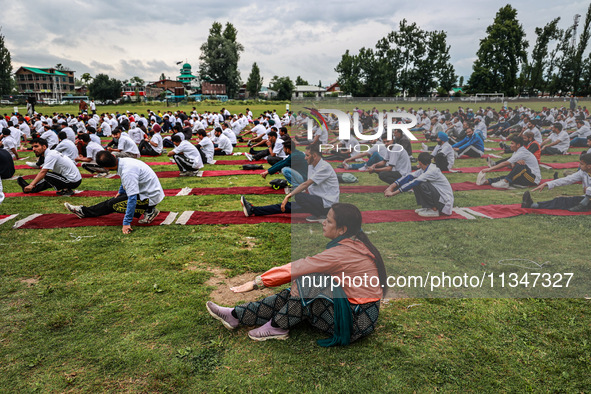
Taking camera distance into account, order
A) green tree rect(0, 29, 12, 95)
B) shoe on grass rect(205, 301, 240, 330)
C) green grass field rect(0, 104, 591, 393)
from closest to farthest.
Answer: green grass field rect(0, 104, 591, 393) → shoe on grass rect(205, 301, 240, 330) → green tree rect(0, 29, 12, 95)

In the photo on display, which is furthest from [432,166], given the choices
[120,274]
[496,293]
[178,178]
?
[178,178]

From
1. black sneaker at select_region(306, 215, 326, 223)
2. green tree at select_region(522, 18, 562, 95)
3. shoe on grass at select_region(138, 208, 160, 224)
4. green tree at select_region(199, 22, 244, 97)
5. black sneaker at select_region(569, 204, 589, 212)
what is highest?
green tree at select_region(199, 22, 244, 97)

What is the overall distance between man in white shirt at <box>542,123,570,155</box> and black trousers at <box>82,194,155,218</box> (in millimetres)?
5460

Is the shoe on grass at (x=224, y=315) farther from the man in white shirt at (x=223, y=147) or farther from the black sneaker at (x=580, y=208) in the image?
the man in white shirt at (x=223, y=147)

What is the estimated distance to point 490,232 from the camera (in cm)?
354

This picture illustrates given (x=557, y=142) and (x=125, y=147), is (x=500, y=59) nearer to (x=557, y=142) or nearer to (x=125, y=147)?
(x=557, y=142)

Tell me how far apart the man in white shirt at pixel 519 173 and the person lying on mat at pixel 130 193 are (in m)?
4.49

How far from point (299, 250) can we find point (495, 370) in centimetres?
166

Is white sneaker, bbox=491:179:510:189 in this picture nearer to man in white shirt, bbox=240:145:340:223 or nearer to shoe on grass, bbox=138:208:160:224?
man in white shirt, bbox=240:145:340:223

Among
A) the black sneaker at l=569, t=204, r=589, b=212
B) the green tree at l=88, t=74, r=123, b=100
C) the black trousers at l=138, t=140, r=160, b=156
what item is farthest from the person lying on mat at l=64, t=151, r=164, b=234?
the green tree at l=88, t=74, r=123, b=100

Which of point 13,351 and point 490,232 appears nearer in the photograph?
point 13,351

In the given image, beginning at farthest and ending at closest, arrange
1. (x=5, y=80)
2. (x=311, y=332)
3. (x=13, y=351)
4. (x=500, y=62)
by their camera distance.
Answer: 1. (x=5, y=80)
2. (x=500, y=62)
3. (x=311, y=332)
4. (x=13, y=351)

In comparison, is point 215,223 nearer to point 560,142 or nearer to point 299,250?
point 299,250

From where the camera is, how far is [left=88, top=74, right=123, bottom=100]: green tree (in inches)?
2072
